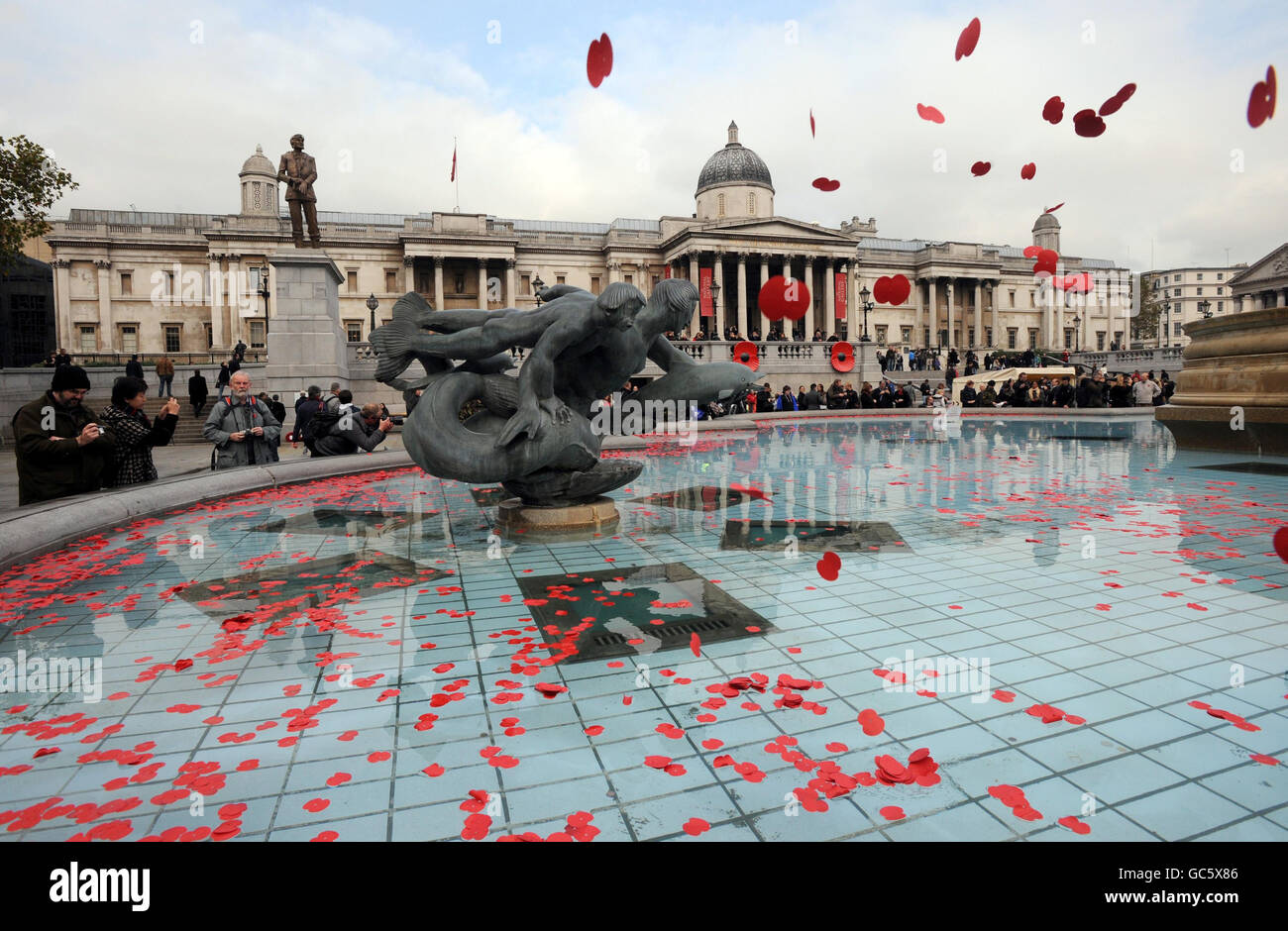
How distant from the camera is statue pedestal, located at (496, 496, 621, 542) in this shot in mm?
6211

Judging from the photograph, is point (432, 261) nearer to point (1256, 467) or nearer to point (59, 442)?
point (59, 442)

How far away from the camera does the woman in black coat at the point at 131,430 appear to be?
6395 millimetres

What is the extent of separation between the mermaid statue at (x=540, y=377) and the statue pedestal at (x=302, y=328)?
11328 mm

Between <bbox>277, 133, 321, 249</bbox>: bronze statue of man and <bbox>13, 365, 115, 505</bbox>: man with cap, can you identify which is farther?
<bbox>277, 133, 321, 249</bbox>: bronze statue of man

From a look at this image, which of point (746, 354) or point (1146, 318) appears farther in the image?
point (1146, 318)

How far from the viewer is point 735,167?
190 feet

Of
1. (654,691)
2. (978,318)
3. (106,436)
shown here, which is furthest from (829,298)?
(654,691)

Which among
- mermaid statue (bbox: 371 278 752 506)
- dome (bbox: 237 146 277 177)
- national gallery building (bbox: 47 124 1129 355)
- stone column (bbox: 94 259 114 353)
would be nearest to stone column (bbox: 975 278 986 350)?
national gallery building (bbox: 47 124 1129 355)

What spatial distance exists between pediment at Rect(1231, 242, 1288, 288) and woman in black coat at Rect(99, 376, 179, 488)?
6692 centimetres

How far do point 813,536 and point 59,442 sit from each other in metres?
5.94

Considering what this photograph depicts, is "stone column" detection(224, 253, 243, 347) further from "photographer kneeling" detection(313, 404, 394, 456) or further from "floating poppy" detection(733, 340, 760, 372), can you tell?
"photographer kneeling" detection(313, 404, 394, 456)

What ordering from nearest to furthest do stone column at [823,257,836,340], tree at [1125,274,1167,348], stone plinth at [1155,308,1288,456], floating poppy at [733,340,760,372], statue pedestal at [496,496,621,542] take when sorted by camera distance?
statue pedestal at [496,496,621,542] → stone plinth at [1155,308,1288,456] → floating poppy at [733,340,760,372] → stone column at [823,257,836,340] → tree at [1125,274,1167,348]
